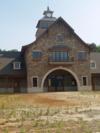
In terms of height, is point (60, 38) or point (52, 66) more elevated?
point (60, 38)

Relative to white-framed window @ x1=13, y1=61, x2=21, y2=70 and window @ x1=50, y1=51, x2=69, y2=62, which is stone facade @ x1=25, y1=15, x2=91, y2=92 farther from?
white-framed window @ x1=13, y1=61, x2=21, y2=70

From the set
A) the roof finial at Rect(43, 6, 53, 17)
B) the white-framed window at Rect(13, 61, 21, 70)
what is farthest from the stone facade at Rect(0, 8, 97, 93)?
the roof finial at Rect(43, 6, 53, 17)

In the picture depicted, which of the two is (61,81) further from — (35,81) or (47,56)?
(47,56)

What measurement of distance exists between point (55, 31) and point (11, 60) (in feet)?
27.6

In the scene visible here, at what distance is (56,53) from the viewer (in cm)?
5312

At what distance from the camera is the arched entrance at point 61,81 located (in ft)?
177

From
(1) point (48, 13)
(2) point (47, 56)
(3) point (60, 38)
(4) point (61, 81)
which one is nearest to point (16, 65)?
(2) point (47, 56)

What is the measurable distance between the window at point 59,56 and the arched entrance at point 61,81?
5.49ft

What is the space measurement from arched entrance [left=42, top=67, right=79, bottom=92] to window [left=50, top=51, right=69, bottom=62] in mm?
1674

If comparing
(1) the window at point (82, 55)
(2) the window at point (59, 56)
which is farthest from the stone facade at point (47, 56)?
(2) the window at point (59, 56)

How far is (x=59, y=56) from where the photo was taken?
2095 inches

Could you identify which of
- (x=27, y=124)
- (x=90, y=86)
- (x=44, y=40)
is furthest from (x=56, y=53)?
(x=27, y=124)

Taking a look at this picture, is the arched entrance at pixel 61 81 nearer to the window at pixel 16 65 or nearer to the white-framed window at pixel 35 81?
the white-framed window at pixel 35 81

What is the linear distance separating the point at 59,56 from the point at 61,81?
4202 millimetres
